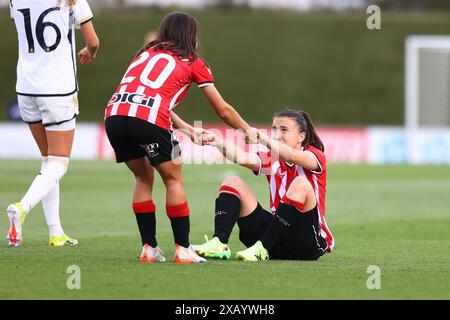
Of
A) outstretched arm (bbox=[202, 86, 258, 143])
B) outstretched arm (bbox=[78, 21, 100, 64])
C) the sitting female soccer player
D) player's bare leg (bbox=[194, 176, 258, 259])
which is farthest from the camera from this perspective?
outstretched arm (bbox=[78, 21, 100, 64])

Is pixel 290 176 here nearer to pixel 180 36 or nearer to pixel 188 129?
pixel 188 129

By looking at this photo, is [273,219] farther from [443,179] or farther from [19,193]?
[443,179]

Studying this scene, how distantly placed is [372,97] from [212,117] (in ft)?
17.7

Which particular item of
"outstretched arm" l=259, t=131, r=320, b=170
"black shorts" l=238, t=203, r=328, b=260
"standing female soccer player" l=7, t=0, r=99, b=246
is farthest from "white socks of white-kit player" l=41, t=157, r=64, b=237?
"outstretched arm" l=259, t=131, r=320, b=170

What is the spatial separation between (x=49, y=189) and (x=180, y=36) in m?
1.80

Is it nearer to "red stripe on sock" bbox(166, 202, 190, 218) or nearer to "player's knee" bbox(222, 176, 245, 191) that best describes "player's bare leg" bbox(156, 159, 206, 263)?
"red stripe on sock" bbox(166, 202, 190, 218)

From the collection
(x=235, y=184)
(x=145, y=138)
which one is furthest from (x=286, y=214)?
(x=145, y=138)

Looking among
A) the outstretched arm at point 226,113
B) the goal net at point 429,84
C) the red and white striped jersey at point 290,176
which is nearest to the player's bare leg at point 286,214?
the red and white striped jersey at point 290,176

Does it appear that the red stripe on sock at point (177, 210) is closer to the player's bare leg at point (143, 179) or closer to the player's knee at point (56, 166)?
the player's bare leg at point (143, 179)

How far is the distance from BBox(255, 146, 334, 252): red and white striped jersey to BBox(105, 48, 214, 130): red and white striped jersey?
0.97m

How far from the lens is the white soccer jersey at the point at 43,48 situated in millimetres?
8039

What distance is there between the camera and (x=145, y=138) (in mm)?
6934

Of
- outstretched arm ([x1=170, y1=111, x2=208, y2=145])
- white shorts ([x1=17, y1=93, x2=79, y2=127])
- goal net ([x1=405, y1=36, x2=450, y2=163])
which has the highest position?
white shorts ([x1=17, y1=93, x2=79, y2=127])

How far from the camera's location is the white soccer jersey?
26.4ft
